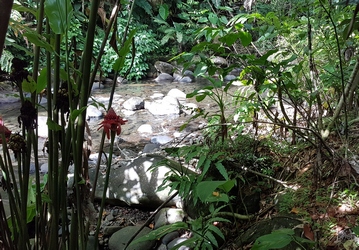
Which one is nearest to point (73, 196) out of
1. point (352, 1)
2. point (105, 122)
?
point (105, 122)

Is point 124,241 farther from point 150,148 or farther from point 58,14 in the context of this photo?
point 150,148

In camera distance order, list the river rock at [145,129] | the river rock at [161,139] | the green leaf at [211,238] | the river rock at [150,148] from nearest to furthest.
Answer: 1. the green leaf at [211,238]
2. the river rock at [150,148]
3. the river rock at [161,139]
4. the river rock at [145,129]

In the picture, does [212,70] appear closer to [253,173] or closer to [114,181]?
[253,173]

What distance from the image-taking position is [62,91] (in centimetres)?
73

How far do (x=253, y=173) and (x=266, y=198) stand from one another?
126 millimetres

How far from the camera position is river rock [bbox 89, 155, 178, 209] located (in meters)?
2.04

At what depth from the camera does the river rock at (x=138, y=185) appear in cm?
204

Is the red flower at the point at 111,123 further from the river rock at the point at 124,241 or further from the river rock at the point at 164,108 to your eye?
the river rock at the point at 164,108

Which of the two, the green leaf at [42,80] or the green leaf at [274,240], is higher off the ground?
the green leaf at [42,80]

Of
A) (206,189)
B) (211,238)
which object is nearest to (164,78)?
(211,238)

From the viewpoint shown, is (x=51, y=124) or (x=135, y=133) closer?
(x=51, y=124)

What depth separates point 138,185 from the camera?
211 cm

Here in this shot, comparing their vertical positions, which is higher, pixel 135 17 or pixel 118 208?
pixel 135 17

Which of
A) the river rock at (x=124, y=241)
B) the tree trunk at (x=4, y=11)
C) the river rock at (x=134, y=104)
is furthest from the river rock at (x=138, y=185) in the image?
the river rock at (x=134, y=104)
